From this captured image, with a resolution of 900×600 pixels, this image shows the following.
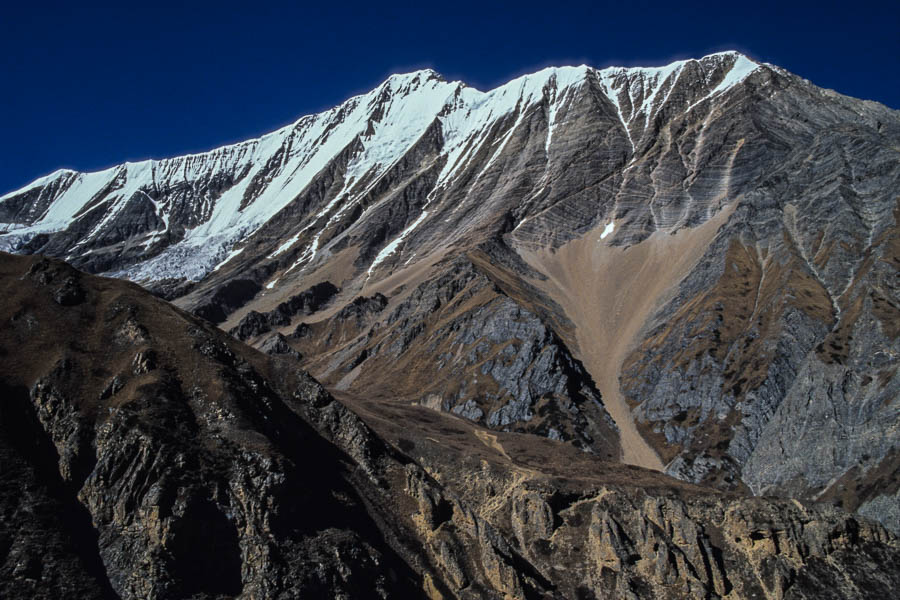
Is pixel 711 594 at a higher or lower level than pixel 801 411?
lower

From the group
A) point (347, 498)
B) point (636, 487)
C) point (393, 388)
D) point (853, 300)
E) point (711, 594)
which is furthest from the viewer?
point (393, 388)

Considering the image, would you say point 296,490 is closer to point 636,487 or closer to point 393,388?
point 636,487

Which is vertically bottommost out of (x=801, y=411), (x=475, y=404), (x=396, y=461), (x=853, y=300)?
(x=396, y=461)

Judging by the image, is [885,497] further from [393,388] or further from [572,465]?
[393,388]

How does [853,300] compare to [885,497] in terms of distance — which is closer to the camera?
[885,497]

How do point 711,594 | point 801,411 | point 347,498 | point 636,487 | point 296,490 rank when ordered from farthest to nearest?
1. point 801,411
2. point 636,487
3. point 711,594
4. point 347,498
5. point 296,490

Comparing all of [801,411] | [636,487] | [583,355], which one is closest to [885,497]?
[801,411]
